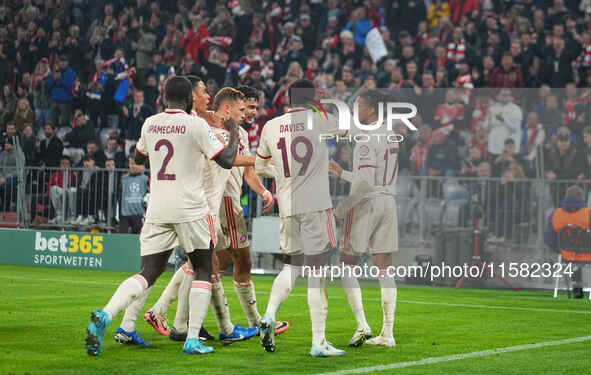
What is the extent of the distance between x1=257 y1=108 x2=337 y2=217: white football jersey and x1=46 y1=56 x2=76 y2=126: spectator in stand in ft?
51.8

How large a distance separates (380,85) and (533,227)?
5.10m

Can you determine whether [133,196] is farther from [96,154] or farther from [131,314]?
[131,314]

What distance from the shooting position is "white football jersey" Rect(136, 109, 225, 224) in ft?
25.7

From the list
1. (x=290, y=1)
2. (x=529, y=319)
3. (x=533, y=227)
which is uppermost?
(x=290, y=1)

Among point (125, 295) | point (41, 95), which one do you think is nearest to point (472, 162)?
point (125, 295)

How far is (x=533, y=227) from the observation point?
52.2 feet

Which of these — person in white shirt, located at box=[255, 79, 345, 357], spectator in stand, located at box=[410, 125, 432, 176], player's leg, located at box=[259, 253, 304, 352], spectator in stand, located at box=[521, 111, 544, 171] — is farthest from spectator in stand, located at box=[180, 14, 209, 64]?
player's leg, located at box=[259, 253, 304, 352]

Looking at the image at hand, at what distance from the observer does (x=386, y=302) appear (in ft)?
28.9

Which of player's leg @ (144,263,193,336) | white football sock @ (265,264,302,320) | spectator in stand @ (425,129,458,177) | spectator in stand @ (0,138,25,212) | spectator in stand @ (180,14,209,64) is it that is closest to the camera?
white football sock @ (265,264,302,320)

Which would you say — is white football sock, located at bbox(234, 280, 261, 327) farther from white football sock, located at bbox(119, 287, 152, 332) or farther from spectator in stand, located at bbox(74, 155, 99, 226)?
spectator in stand, located at bbox(74, 155, 99, 226)

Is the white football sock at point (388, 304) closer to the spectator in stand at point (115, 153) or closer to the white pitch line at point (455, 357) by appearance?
the white pitch line at point (455, 357)

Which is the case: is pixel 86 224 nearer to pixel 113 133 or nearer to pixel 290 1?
pixel 113 133

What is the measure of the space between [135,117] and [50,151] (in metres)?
2.05

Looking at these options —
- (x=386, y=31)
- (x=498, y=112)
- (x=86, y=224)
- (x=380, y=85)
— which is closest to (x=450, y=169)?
(x=498, y=112)
